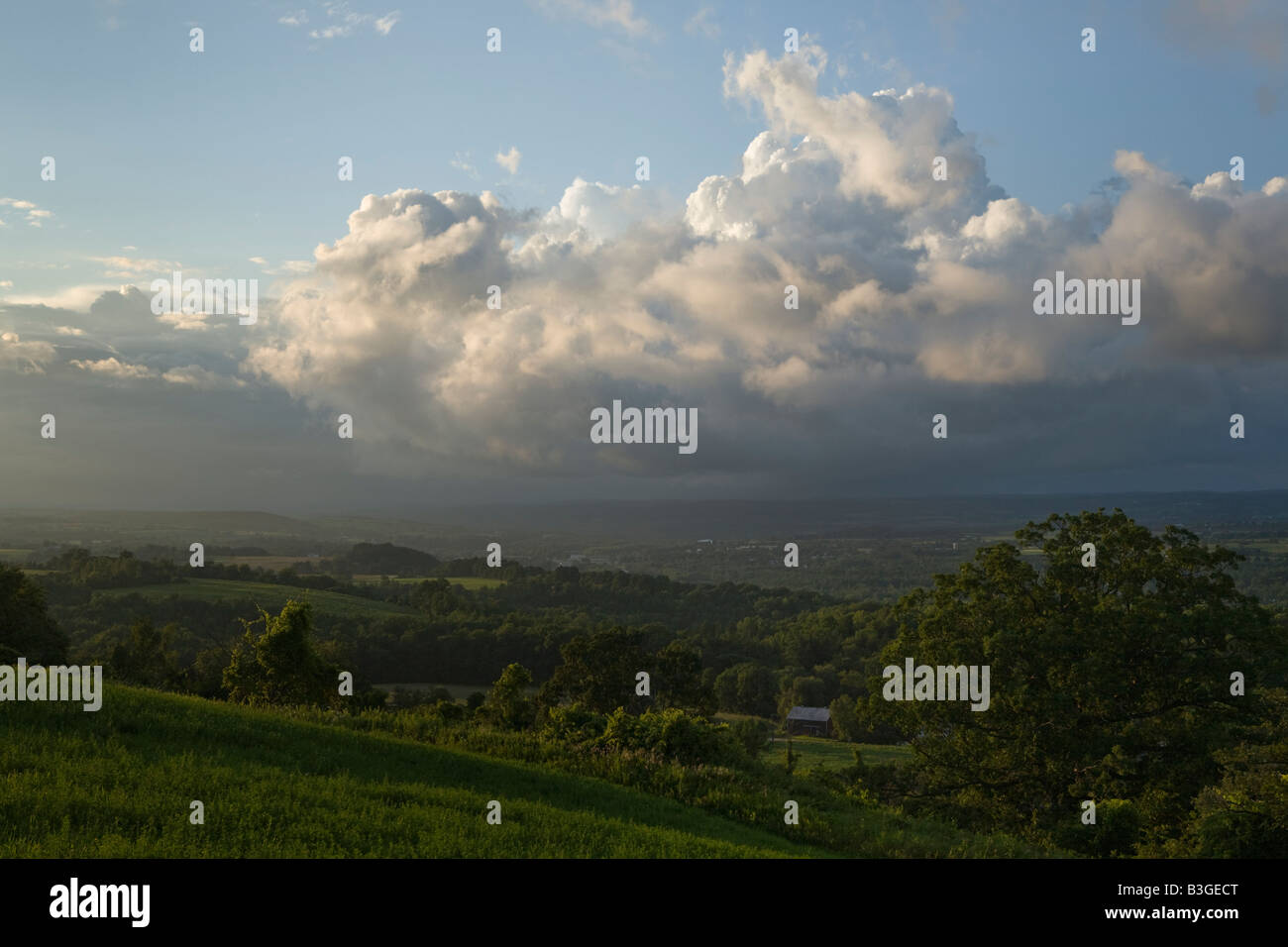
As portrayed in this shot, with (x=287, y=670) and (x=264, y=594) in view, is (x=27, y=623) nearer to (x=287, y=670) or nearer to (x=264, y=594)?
(x=287, y=670)

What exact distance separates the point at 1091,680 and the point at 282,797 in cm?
2597

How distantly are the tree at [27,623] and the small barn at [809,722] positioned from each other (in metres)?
66.9

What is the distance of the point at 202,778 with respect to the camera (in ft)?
37.1

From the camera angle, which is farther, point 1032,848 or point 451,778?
point 1032,848

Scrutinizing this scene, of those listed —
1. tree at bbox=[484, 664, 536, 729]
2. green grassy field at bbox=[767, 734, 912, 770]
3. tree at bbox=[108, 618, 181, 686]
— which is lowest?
green grassy field at bbox=[767, 734, 912, 770]

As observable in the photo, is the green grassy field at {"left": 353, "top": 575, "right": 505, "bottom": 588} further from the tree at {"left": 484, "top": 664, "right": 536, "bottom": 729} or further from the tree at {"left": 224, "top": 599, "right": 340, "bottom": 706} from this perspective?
the tree at {"left": 224, "top": 599, "right": 340, "bottom": 706}

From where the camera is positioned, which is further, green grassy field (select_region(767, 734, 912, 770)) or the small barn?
the small barn

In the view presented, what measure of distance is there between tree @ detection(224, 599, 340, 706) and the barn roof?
230 feet

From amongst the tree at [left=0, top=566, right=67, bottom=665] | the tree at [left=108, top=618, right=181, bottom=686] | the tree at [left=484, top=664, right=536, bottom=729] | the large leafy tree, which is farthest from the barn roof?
the tree at [left=0, top=566, right=67, bottom=665]

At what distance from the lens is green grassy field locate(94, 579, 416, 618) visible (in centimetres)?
10819

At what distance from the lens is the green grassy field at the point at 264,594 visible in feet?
355
